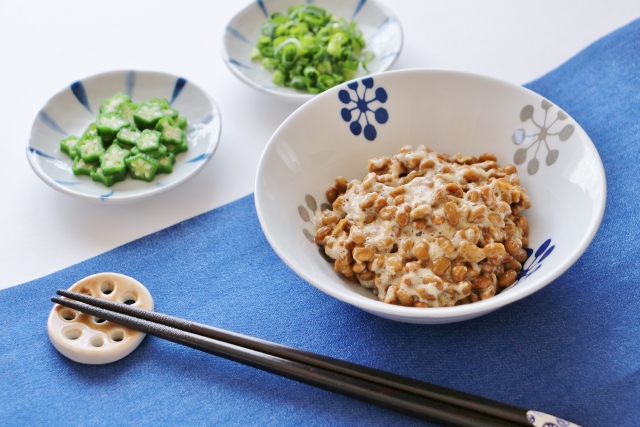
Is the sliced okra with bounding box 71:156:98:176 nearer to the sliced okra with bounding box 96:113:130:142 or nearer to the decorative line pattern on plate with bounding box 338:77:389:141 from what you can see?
the sliced okra with bounding box 96:113:130:142

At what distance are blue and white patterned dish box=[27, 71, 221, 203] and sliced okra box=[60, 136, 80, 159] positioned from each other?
0.02m

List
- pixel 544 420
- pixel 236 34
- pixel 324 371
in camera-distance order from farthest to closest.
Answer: pixel 236 34 → pixel 324 371 → pixel 544 420

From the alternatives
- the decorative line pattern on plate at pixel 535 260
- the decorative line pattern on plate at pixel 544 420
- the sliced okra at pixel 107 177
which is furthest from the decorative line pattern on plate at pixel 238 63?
the decorative line pattern on plate at pixel 544 420

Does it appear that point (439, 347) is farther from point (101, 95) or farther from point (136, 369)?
point (101, 95)

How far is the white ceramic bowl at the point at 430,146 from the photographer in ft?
4.34

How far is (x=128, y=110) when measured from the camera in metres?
2.02

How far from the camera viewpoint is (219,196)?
1.85 meters

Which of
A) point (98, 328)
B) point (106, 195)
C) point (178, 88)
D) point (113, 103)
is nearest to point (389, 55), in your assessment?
point (178, 88)

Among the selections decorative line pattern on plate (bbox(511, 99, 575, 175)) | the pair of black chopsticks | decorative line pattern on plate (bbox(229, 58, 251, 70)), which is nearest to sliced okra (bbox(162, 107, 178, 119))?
decorative line pattern on plate (bbox(229, 58, 251, 70))

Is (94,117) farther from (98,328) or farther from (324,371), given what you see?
(324,371)

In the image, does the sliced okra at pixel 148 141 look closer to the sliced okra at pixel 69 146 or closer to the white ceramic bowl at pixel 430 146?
the sliced okra at pixel 69 146

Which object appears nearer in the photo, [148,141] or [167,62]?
[148,141]

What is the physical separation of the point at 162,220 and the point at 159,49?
1.02m

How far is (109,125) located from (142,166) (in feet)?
0.76
